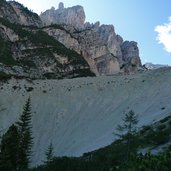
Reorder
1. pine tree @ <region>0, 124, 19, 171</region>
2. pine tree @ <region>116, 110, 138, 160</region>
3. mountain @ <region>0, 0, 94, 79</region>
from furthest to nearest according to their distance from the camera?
mountain @ <region>0, 0, 94, 79</region> < pine tree @ <region>0, 124, 19, 171</region> < pine tree @ <region>116, 110, 138, 160</region>

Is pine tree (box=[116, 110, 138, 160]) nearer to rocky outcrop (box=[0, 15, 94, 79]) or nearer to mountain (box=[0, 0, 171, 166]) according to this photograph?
mountain (box=[0, 0, 171, 166])

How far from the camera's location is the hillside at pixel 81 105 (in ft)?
163

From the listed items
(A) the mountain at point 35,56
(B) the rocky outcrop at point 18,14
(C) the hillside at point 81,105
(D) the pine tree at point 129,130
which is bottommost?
(D) the pine tree at point 129,130

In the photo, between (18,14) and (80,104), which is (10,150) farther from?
(18,14)

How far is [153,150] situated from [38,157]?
25969 millimetres

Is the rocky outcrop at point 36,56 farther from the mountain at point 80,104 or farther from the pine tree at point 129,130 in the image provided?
the pine tree at point 129,130

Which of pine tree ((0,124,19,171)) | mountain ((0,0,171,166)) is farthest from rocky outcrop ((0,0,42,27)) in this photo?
pine tree ((0,124,19,171))

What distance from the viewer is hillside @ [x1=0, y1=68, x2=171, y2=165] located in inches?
1957

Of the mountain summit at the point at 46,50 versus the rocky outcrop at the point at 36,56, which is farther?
the mountain summit at the point at 46,50

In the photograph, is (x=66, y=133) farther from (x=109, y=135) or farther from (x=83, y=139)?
(x=109, y=135)

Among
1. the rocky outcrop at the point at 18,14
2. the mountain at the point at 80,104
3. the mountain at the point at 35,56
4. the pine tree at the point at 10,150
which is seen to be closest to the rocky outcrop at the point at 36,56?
the mountain at the point at 35,56

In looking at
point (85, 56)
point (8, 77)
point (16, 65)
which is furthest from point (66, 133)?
point (85, 56)

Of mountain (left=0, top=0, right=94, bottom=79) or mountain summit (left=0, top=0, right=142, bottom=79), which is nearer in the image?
mountain (left=0, top=0, right=94, bottom=79)

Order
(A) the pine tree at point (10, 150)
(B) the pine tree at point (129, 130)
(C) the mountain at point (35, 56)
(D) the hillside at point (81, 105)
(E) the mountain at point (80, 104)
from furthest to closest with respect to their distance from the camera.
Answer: (C) the mountain at point (35, 56)
(D) the hillside at point (81, 105)
(E) the mountain at point (80, 104)
(A) the pine tree at point (10, 150)
(B) the pine tree at point (129, 130)
